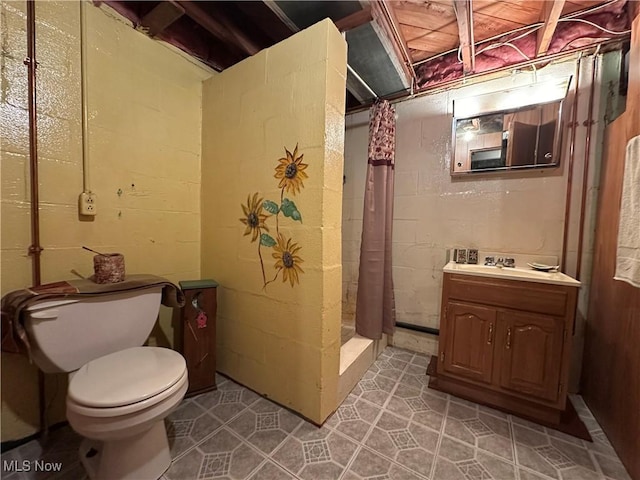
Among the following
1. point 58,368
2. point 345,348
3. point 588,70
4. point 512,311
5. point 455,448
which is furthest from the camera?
point 345,348

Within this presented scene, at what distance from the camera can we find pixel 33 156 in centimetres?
116

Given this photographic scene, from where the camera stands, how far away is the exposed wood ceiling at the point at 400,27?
137cm

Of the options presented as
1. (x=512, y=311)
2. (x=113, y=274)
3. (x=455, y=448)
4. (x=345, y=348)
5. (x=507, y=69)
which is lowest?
(x=455, y=448)

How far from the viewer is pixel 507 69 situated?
5.84ft

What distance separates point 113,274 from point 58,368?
0.43 metres

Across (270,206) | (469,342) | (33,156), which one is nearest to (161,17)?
(33,156)

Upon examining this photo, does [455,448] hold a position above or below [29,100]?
below

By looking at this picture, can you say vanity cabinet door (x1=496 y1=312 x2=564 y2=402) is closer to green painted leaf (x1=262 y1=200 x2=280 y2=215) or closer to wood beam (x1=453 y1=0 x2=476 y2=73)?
green painted leaf (x1=262 y1=200 x2=280 y2=215)

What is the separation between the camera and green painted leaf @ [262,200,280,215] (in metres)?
1.45

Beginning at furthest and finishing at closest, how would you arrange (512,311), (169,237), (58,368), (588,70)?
1. (169,237)
2. (588,70)
3. (512,311)
4. (58,368)

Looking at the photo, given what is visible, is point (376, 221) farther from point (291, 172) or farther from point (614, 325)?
point (614, 325)

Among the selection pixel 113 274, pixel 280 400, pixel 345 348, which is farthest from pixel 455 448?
pixel 113 274

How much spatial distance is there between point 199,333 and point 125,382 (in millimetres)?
608

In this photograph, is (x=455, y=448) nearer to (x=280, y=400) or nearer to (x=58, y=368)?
(x=280, y=400)
